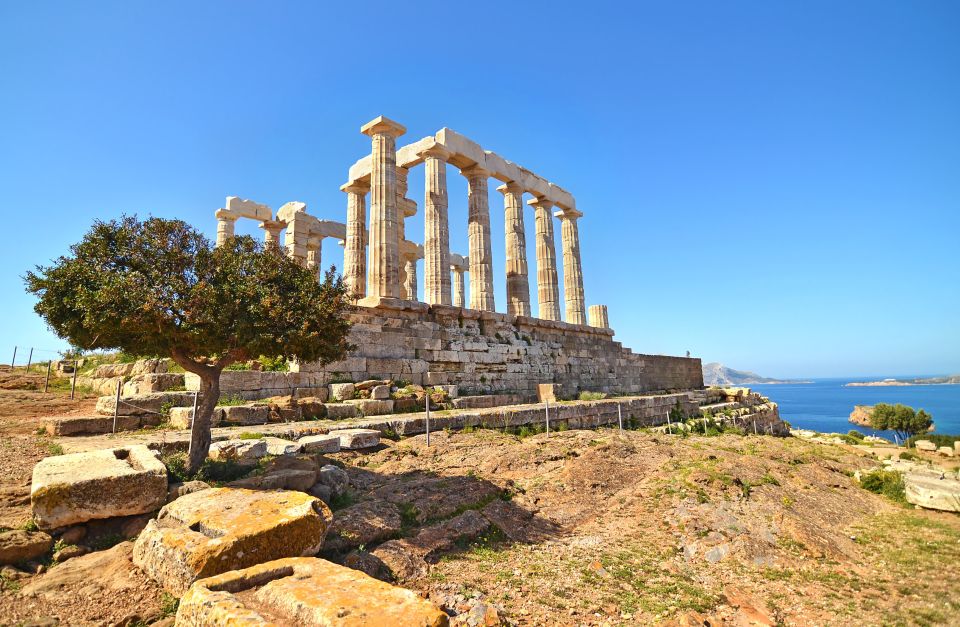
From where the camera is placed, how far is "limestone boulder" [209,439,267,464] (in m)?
8.09

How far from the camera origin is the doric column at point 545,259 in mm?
24266

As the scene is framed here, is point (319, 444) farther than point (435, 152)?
No

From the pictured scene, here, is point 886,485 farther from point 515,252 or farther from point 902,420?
point 902,420

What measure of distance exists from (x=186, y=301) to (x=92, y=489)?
250 centimetres

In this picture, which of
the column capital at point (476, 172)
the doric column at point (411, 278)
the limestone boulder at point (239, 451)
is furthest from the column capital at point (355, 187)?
the limestone boulder at point (239, 451)

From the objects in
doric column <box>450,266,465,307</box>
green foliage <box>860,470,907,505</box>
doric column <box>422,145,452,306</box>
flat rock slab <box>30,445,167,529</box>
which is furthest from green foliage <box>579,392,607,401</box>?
flat rock slab <box>30,445,167,529</box>

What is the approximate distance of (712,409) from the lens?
2381cm

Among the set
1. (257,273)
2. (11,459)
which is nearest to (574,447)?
(257,273)

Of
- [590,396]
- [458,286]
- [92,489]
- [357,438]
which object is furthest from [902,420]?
[92,489]

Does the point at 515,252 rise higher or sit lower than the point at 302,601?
higher

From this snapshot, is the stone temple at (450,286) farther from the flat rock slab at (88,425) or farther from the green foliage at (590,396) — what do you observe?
the flat rock slab at (88,425)

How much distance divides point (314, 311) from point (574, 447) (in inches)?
267

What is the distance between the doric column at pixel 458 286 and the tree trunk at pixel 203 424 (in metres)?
23.4

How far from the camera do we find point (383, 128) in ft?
58.7
